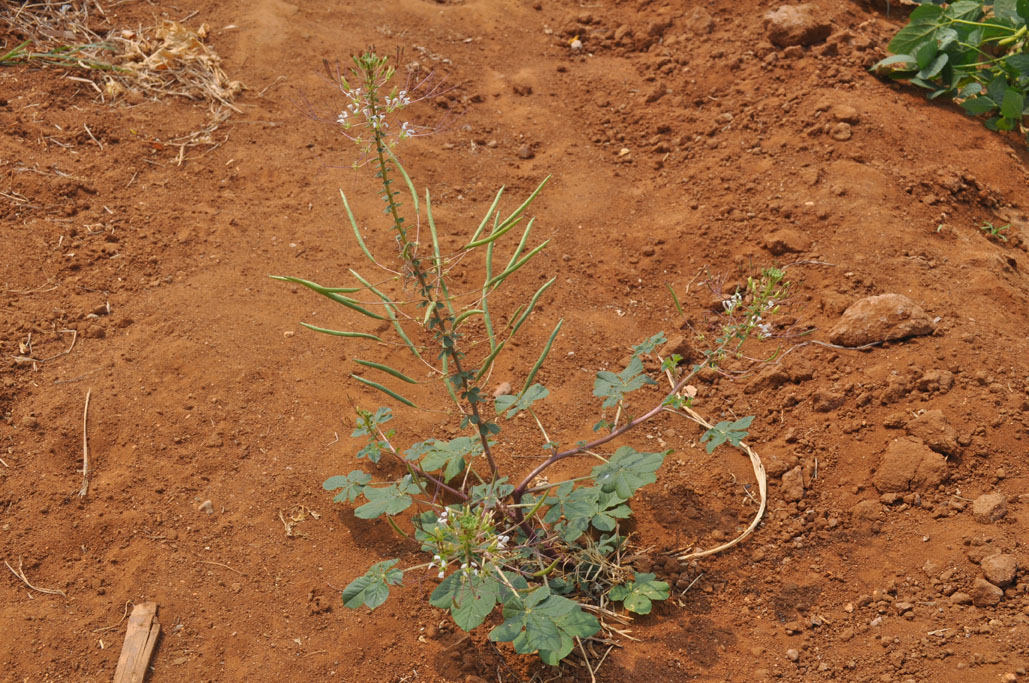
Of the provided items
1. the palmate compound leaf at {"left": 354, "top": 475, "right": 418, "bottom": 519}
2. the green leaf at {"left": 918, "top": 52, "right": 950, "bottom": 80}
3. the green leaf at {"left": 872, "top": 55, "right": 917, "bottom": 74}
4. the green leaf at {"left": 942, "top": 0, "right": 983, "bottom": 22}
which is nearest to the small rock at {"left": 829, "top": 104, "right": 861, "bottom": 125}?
the green leaf at {"left": 872, "top": 55, "right": 917, "bottom": 74}

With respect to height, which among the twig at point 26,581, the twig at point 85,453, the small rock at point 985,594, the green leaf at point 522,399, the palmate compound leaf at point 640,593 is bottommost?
the twig at point 26,581

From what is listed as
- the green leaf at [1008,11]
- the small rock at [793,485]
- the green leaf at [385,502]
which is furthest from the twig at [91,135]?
the green leaf at [1008,11]

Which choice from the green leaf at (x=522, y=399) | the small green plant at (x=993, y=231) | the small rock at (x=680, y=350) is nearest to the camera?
the green leaf at (x=522, y=399)

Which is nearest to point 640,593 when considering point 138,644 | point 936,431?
point 936,431

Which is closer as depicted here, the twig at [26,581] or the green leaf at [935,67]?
the twig at [26,581]

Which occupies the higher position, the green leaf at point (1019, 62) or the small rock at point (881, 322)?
the green leaf at point (1019, 62)

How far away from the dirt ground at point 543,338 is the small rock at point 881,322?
5cm

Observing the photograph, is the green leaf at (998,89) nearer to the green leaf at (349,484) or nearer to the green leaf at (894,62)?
the green leaf at (894,62)

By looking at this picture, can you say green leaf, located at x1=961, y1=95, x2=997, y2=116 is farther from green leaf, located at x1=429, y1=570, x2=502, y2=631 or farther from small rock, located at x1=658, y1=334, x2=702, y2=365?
green leaf, located at x1=429, y1=570, x2=502, y2=631

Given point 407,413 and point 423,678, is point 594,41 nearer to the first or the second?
point 407,413

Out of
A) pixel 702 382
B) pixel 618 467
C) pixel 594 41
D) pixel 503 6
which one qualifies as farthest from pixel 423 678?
pixel 503 6

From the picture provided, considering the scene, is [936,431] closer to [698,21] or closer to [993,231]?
[993,231]

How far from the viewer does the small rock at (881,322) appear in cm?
272

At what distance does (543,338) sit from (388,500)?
1.07 m
